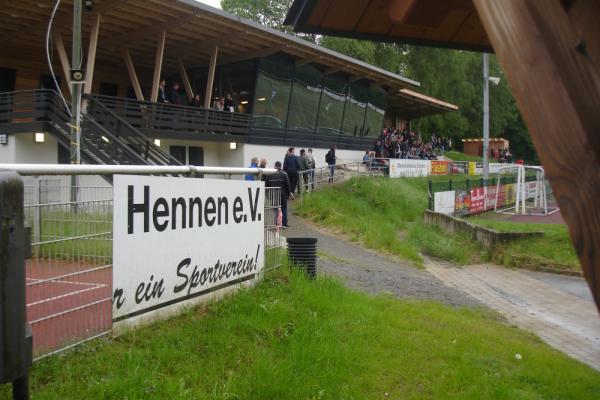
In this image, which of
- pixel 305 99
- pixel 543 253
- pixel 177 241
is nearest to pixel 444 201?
pixel 543 253

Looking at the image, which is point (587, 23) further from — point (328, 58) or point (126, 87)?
point (126, 87)

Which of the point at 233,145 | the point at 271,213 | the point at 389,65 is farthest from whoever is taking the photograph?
the point at 389,65

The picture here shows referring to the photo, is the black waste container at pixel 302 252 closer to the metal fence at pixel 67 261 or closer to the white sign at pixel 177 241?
the white sign at pixel 177 241

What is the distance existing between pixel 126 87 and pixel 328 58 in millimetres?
9837

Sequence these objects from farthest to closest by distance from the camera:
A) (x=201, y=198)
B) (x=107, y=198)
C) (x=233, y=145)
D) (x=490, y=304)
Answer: (x=233, y=145)
(x=490, y=304)
(x=201, y=198)
(x=107, y=198)

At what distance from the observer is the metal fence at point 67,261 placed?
391 centimetres

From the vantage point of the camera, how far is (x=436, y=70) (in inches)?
2104

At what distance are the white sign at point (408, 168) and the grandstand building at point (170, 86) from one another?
4179mm

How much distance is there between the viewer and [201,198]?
5703mm

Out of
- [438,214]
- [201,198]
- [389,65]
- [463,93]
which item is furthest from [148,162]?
[463,93]

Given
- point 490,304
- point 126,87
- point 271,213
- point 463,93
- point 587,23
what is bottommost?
point 490,304

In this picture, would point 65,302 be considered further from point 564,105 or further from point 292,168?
point 292,168

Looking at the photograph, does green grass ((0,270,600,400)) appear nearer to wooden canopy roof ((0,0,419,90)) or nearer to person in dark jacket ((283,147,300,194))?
person in dark jacket ((283,147,300,194))

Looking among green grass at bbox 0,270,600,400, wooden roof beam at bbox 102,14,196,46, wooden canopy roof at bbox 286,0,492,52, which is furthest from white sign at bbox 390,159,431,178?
wooden canopy roof at bbox 286,0,492,52
